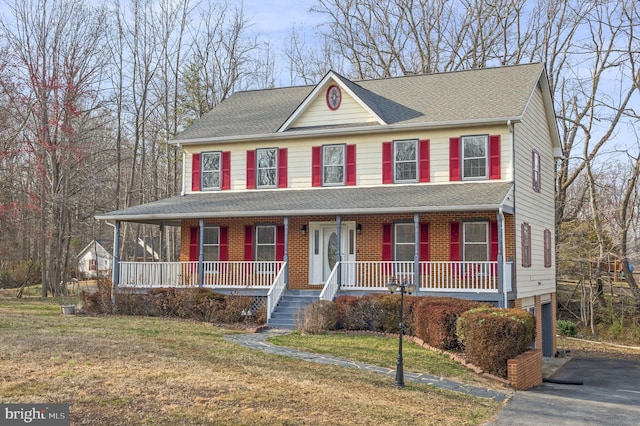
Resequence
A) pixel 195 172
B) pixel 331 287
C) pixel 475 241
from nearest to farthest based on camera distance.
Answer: pixel 331 287, pixel 475 241, pixel 195 172

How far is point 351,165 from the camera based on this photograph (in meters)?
22.1

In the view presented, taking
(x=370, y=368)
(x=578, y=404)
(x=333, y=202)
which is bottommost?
(x=578, y=404)

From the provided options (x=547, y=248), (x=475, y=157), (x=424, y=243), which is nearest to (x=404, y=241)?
(x=424, y=243)

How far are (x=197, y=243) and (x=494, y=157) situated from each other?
10322 mm

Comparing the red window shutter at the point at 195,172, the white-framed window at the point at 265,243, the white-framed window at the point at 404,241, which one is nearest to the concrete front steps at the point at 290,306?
the white-framed window at the point at 265,243

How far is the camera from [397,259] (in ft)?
68.4

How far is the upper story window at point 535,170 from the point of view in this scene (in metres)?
22.2

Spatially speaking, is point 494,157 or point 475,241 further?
point 494,157

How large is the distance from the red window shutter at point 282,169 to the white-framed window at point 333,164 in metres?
1.41

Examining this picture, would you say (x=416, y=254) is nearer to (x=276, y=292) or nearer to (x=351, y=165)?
(x=276, y=292)

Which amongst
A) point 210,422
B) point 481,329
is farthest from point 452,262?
point 210,422

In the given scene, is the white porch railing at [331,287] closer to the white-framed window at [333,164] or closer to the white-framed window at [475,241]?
the white-framed window at [333,164]

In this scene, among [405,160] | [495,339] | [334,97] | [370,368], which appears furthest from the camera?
[334,97]

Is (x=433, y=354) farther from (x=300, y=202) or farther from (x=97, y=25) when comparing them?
(x=97, y=25)
